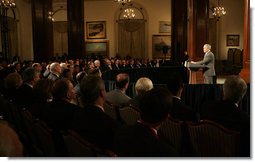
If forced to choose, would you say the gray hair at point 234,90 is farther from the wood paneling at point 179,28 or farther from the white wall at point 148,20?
the white wall at point 148,20

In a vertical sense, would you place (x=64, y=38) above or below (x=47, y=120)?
above

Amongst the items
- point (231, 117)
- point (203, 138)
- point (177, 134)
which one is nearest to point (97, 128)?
point (177, 134)

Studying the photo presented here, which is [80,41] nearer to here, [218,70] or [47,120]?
[218,70]

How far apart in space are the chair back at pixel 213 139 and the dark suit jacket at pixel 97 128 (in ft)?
2.34

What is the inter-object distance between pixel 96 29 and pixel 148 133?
21.2 metres

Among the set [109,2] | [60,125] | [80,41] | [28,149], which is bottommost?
[28,149]

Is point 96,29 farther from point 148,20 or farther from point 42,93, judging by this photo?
point 42,93

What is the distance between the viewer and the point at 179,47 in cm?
1555

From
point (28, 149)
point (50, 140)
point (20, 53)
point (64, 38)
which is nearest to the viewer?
point (50, 140)

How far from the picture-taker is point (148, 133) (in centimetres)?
206

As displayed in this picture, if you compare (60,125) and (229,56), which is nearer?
(60,125)

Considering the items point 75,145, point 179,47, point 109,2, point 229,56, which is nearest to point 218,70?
point 229,56

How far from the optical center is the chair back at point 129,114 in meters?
3.63

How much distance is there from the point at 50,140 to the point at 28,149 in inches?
57.4
